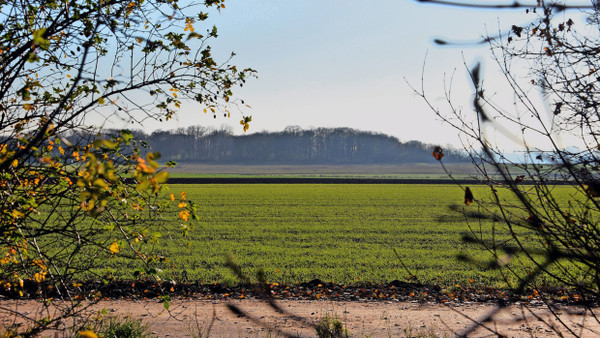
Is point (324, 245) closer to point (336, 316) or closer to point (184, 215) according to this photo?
point (336, 316)

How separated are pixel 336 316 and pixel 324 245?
1152cm

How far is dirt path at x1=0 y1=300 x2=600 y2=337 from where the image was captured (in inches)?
341

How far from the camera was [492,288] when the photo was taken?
12.9 meters

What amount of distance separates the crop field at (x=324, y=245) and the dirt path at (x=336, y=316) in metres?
1.25

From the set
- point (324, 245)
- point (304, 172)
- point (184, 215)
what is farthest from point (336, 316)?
point (304, 172)

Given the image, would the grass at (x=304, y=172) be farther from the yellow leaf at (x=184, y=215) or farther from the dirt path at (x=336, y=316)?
the yellow leaf at (x=184, y=215)

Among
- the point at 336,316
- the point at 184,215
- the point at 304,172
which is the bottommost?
the point at 304,172

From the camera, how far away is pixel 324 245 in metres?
20.8

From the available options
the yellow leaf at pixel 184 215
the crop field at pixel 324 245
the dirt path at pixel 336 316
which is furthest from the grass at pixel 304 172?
the yellow leaf at pixel 184 215

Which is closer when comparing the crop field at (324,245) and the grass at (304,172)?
the crop field at (324,245)

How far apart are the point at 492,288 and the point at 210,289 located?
721cm

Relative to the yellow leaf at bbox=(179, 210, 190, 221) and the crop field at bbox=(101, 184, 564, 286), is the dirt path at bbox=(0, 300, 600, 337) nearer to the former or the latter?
the crop field at bbox=(101, 184, 564, 286)

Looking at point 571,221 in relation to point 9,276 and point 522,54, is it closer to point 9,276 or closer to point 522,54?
point 522,54

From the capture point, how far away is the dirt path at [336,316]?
867 cm
